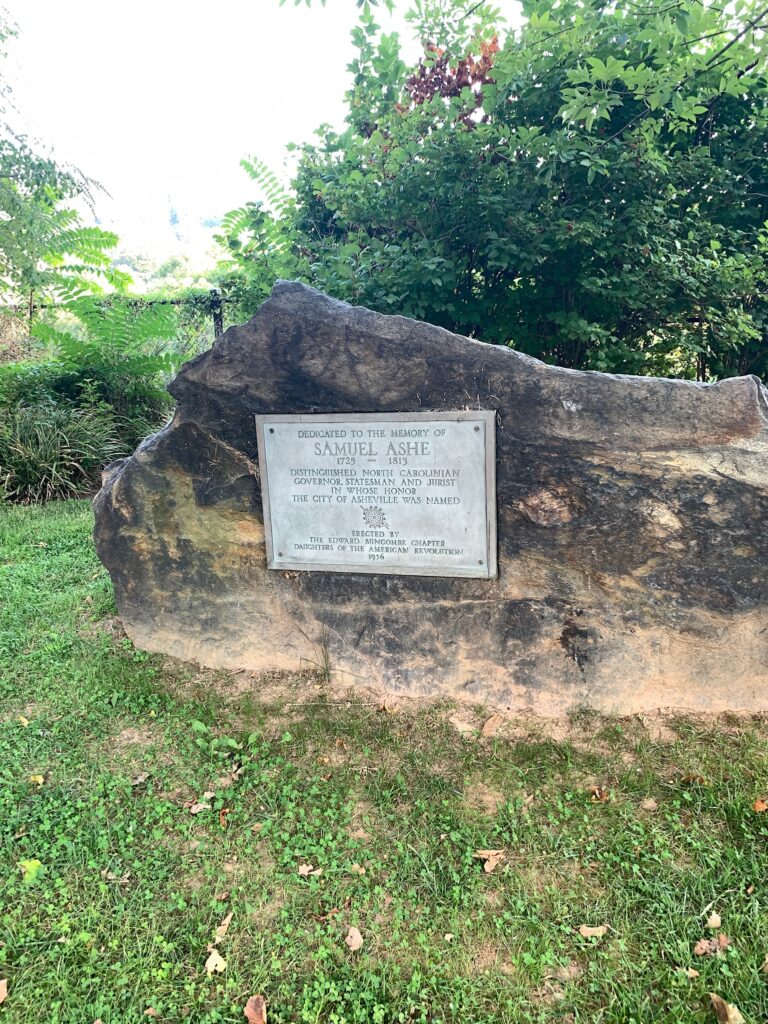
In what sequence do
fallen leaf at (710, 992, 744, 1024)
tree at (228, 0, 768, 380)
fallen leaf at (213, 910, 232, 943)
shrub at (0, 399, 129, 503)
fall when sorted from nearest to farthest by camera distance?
fallen leaf at (710, 992, 744, 1024), fallen leaf at (213, 910, 232, 943), tree at (228, 0, 768, 380), shrub at (0, 399, 129, 503)

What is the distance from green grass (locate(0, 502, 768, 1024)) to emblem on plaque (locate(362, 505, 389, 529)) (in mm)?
842

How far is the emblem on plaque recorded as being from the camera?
3113 millimetres

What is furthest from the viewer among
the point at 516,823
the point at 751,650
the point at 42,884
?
the point at 751,650

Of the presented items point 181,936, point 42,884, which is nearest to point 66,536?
point 42,884

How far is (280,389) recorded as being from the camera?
308 cm

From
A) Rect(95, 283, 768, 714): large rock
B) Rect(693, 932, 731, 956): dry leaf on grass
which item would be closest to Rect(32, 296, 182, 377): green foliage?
Rect(95, 283, 768, 714): large rock

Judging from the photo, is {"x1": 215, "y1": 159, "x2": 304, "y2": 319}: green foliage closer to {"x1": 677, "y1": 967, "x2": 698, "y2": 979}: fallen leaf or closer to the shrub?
the shrub

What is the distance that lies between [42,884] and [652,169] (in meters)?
4.33

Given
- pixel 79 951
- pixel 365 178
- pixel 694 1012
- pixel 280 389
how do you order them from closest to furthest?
pixel 694 1012, pixel 79 951, pixel 280 389, pixel 365 178

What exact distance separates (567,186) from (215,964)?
3.96 meters

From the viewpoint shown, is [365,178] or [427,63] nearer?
[365,178]

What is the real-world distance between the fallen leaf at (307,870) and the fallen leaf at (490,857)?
1.79 ft

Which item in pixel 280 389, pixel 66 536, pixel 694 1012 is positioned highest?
pixel 280 389

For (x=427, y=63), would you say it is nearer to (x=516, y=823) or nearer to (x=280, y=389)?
(x=280, y=389)
